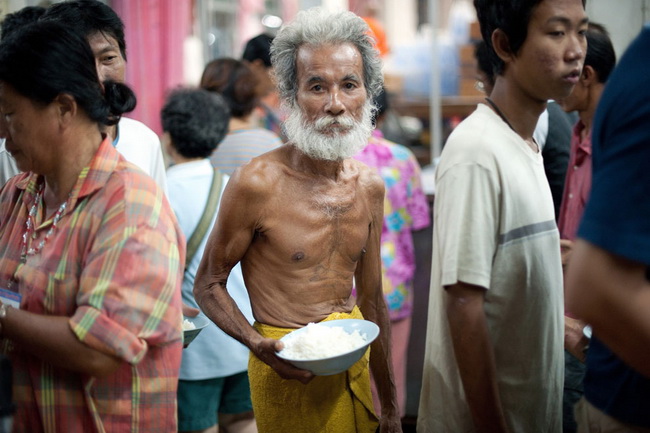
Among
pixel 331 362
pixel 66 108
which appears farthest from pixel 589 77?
pixel 66 108

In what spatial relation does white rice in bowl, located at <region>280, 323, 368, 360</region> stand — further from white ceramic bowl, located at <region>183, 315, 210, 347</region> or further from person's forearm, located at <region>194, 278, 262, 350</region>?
white ceramic bowl, located at <region>183, 315, 210, 347</region>

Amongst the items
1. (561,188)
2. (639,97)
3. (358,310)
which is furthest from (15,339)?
(561,188)

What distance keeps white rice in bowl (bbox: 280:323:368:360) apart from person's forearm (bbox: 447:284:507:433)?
0.31m

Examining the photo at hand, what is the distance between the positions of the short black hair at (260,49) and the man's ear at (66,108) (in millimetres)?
3359

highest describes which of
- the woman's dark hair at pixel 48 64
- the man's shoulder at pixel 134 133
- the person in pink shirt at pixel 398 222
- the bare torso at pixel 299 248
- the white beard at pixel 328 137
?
the woman's dark hair at pixel 48 64

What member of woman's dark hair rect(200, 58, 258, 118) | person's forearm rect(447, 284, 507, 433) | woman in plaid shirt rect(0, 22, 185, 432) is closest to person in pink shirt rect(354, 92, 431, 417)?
woman's dark hair rect(200, 58, 258, 118)

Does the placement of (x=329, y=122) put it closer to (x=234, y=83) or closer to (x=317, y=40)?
(x=317, y=40)

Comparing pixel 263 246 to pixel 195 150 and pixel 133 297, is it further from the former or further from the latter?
pixel 195 150

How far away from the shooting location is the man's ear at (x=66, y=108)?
1743 mm

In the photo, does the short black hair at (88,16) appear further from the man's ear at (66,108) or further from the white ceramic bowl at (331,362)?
the white ceramic bowl at (331,362)

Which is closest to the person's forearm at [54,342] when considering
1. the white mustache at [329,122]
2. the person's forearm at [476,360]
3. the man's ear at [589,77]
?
the person's forearm at [476,360]

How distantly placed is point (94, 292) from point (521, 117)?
1259 mm

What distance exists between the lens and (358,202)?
2.44m

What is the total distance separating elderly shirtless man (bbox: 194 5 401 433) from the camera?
2279 mm
